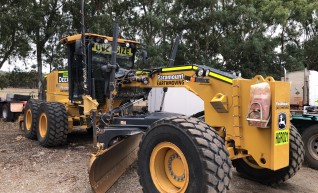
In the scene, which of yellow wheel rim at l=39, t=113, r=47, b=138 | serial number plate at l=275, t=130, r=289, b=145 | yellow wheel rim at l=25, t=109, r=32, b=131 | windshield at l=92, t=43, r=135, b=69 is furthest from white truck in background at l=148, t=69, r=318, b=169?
yellow wheel rim at l=25, t=109, r=32, b=131

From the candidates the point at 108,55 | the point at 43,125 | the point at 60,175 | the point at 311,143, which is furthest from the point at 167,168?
the point at 43,125

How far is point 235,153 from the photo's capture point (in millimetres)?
4223

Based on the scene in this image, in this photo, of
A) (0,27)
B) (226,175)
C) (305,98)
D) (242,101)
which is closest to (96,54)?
(242,101)

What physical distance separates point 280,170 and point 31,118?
666cm

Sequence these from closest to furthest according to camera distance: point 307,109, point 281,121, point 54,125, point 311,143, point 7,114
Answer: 1. point 281,121
2. point 311,143
3. point 54,125
4. point 307,109
5. point 7,114

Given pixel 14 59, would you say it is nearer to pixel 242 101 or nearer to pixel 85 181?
pixel 85 181

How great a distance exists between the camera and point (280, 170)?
476cm

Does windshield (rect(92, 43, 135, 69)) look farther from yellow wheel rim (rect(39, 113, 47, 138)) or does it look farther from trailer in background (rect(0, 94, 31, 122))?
trailer in background (rect(0, 94, 31, 122))

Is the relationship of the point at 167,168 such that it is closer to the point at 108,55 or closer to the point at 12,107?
the point at 108,55

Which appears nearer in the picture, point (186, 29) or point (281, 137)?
point (281, 137)

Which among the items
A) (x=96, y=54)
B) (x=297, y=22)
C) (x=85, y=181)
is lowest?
(x=85, y=181)

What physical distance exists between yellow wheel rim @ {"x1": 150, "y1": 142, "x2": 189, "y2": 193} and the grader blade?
1126 millimetres

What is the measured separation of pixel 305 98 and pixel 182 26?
11191 millimetres

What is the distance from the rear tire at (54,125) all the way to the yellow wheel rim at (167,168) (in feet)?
14.1
